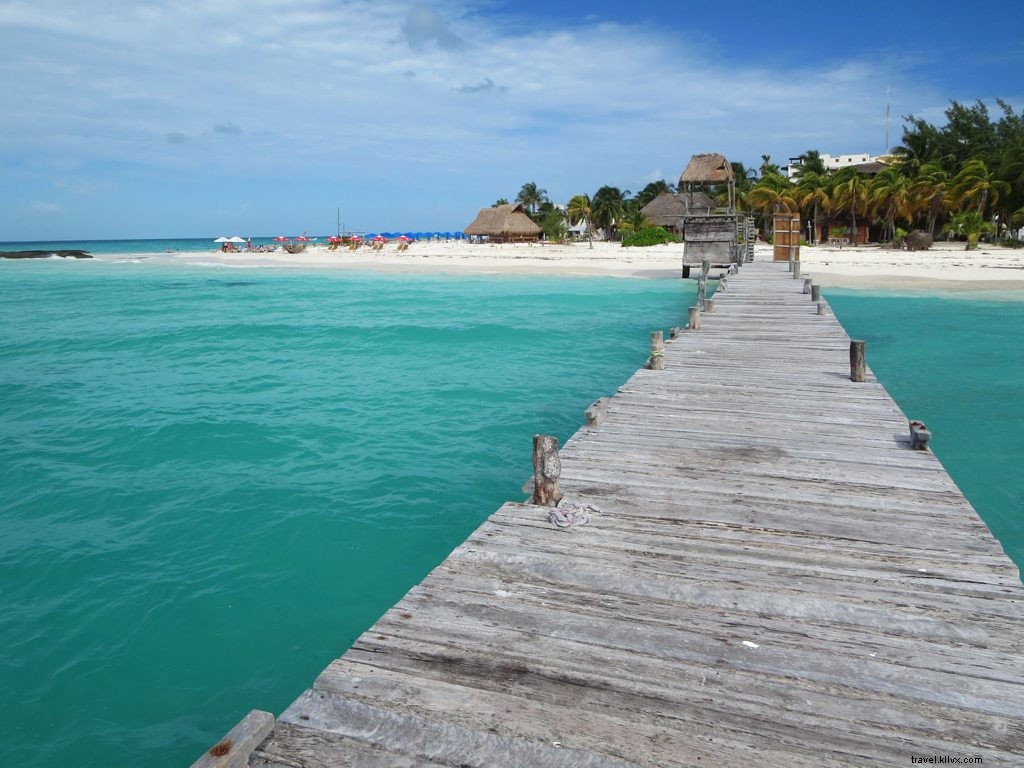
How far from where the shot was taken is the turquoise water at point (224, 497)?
5570 millimetres

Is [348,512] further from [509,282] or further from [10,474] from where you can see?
[509,282]

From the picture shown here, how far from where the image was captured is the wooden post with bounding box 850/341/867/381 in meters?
8.65

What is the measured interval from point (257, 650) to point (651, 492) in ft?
11.7

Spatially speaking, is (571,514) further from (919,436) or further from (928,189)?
(928,189)

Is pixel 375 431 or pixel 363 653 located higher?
pixel 363 653

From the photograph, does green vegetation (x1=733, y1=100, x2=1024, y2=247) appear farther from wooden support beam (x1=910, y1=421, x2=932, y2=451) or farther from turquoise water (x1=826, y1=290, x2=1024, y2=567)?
wooden support beam (x1=910, y1=421, x2=932, y2=451)

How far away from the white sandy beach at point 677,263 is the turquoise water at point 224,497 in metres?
18.2

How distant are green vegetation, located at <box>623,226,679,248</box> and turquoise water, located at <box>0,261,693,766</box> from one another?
36.0 m

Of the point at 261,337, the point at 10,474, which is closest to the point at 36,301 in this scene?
the point at 261,337

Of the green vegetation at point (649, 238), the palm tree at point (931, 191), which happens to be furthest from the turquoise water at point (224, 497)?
the green vegetation at point (649, 238)

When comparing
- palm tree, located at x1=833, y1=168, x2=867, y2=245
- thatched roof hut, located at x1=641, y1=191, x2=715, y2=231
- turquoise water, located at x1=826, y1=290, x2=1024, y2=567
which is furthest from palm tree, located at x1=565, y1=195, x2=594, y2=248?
turquoise water, located at x1=826, y1=290, x2=1024, y2=567

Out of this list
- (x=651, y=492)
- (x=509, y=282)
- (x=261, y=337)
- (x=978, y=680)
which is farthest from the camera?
(x=509, y=282)

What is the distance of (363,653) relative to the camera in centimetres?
338

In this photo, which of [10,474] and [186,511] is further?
[10,474]
